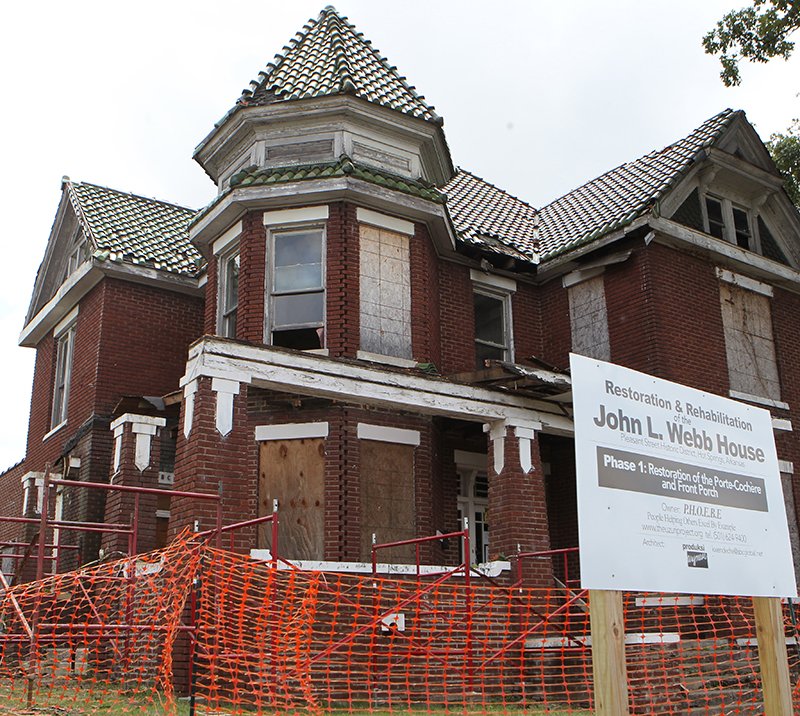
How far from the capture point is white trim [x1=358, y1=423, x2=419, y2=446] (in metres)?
13.7

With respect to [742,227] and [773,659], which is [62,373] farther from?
[773,659]

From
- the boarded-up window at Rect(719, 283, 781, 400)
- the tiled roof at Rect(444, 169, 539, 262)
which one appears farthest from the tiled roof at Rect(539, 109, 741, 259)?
the boarded-up window at Rect(719, 283, 781, 400)

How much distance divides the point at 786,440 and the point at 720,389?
2054 millimetres

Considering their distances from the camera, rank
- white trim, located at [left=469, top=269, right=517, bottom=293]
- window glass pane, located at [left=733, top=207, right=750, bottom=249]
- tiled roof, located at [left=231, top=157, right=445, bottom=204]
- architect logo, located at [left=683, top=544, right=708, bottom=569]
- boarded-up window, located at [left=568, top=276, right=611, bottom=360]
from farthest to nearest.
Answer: window glass pane, located at [left=733, top=207, right=750, bottom=249]
white trim, located at [left=469, top=269, right=517, bottom=293]
boarded-up window, located at [left=568, top=276, right=611, bottom=360]
tiled roof, located at [left=231, top=157, right=445, bottom=204]
architect logo, located at [left=683, top=544, right=708, bottom=569]

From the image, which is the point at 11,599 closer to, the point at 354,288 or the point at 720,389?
the point at 354,288

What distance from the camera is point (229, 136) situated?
1627 cm

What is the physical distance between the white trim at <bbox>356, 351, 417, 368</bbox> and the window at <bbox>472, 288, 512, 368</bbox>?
9.91ft

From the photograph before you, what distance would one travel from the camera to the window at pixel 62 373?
18.8 m

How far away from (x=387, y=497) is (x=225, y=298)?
4.82 meters

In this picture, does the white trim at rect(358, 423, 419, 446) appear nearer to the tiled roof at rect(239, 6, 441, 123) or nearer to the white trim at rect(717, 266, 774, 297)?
the tiled roof at rect(239, 6, 441, 123)

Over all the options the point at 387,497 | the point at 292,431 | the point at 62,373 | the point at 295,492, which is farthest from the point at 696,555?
the point at 62,373

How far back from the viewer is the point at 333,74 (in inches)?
632

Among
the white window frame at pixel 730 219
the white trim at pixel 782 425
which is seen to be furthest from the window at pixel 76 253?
the white trim at pixel 782 425

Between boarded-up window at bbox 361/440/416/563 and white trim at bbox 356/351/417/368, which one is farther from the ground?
white trim at bbox 356/351/417/368
